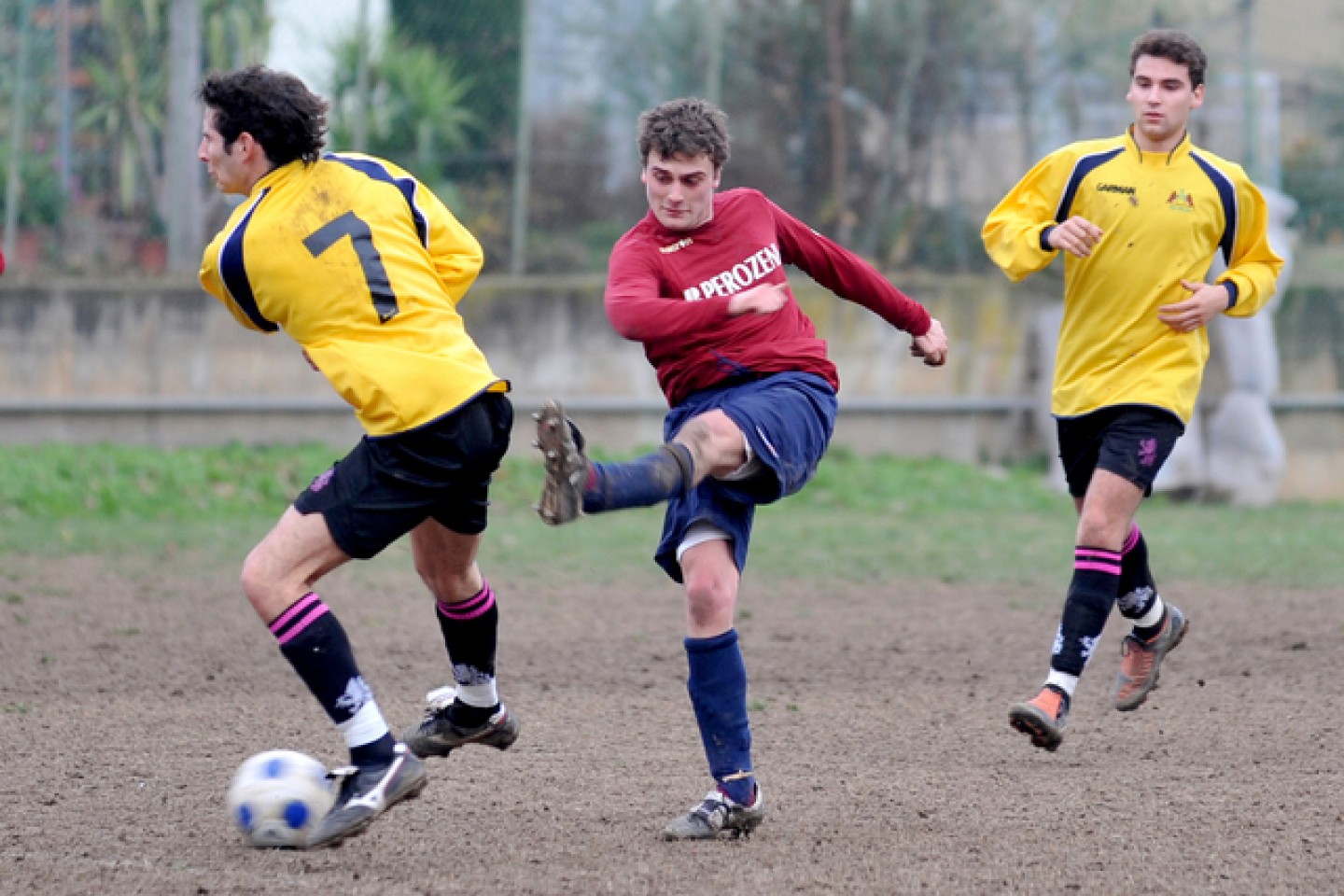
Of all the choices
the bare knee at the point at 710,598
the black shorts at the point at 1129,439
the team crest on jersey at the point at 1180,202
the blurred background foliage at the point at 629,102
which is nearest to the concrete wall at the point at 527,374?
the blurred background foliage at the point at 629,102

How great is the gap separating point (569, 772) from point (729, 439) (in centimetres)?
134

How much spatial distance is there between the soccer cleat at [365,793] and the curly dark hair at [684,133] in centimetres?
172

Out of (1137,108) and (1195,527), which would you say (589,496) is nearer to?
(1137,108)

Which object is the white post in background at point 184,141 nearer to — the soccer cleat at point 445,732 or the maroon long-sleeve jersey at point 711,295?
the soccer cleat at point 445,732

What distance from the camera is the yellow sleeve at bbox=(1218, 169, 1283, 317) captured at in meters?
5.48

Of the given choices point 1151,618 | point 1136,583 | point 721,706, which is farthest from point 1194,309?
point 721,706

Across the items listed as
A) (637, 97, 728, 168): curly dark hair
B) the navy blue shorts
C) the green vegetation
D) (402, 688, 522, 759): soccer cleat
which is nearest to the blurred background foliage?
the green vegetation

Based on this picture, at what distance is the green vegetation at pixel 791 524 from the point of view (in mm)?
9656

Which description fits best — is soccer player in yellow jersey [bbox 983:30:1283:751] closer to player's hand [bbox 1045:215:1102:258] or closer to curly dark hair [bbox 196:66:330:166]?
player's hand [bbox 1045:215:1102:258]

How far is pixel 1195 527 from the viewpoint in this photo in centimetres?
1135

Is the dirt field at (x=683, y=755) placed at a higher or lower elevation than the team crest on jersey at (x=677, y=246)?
lower

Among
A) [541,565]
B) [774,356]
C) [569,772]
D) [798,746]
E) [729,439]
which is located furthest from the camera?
[541,565]

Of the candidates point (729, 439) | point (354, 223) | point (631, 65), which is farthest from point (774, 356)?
point (631, 65)

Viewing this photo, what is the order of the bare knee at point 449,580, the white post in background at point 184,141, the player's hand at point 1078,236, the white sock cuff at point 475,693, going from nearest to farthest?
1. the bare knee at point 449,580
2. the white sock cuff at point 475,693
3. the player's hand at point 1078,236
4. the white post in background at point 184,141
